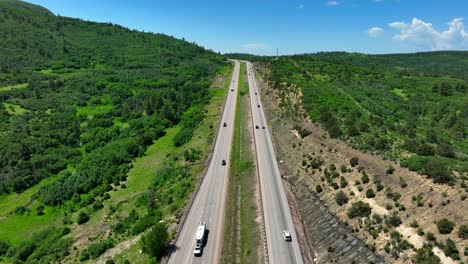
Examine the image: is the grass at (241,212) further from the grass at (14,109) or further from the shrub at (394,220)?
the grass at (14,109)

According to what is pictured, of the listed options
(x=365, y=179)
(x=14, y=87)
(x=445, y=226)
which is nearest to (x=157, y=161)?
(x=365, y=179)

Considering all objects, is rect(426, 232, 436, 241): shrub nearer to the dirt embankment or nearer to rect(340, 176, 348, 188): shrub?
the dirt embankment

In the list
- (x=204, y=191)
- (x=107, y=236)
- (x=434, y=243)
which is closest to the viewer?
(x=434, y=243)

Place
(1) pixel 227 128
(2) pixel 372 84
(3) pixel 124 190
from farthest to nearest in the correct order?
(2) pixel 372 84 → (1) pixel 227 128 → (3) pixel 124 190

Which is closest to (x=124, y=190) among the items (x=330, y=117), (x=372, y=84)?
(x=330, y=117)

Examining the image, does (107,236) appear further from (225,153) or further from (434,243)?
(434,243)

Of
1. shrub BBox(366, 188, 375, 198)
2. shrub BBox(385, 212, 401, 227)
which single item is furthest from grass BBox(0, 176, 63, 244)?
shrub BBox(385, 212, 401, 227)
